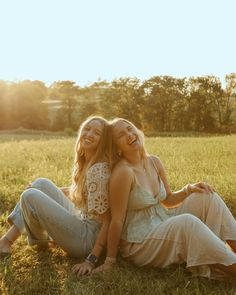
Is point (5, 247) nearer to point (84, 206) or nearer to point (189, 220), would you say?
point (84, 206)

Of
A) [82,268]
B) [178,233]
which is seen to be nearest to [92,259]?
[82,268]

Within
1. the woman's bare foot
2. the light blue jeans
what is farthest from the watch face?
the woman's bare foot

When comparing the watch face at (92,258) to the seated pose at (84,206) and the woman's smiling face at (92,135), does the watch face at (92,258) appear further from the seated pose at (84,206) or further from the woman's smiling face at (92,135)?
the woman's smiling face at (92,135)

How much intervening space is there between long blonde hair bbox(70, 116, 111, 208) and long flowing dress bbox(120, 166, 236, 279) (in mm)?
469

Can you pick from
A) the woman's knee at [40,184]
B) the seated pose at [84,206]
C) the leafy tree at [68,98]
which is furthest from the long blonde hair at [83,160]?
the leafy tree at [68,98]

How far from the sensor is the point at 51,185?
482cm

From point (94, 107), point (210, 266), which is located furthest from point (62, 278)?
point (94, 107)

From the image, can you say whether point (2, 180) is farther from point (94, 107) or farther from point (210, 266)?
point (94, 107)

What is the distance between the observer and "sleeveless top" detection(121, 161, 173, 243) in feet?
13.5

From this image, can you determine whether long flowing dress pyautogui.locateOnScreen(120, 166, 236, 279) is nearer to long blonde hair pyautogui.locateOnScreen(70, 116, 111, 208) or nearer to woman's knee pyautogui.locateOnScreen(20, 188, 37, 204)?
long blonde hair pyautogui.locateOnScreen(70, 116, 111, 208)

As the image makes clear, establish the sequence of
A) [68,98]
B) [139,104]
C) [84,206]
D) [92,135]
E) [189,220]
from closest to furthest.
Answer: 1. [189,220]
2. [92,135]
3. [84,206]
4. [139,104]
5. [68,98]

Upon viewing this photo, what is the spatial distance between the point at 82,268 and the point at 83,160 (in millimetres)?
1042

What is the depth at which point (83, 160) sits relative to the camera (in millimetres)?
4586

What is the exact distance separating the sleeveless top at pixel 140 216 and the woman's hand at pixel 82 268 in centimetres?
39
